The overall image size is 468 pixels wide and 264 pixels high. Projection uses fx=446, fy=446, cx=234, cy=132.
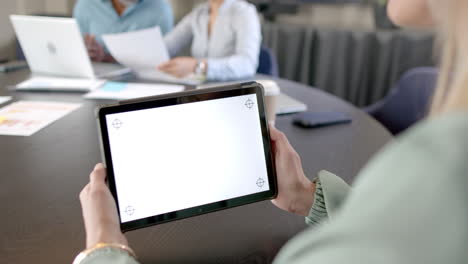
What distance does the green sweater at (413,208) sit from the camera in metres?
0.32

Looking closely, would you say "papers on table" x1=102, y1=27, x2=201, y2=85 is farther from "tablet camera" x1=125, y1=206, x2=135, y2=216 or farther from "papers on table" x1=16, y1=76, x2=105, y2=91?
"tablet camera" x1=125, y1=206, x2=135, y2=216

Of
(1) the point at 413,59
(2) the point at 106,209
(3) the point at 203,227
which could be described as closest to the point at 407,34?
(1) the point at 413,59

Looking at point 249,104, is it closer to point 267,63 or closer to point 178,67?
point 178,67

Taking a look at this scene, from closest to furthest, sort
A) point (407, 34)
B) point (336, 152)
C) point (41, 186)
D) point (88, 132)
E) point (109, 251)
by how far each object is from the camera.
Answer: point (109, 251) < point (41, 186) < point (336, 152) < point (88, 132) < point (407, 34)

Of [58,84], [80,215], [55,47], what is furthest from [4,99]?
[80,215]

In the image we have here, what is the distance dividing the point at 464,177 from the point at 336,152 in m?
0.81

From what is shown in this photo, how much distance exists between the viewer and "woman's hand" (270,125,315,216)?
2.62ft

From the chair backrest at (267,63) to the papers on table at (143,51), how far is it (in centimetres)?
51

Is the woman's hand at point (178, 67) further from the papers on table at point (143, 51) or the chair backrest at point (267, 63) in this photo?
the chair backrest at point (267, 63)

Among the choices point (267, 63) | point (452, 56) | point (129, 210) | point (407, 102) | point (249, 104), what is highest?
point (452, 56)

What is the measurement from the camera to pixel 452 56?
43 centimetres

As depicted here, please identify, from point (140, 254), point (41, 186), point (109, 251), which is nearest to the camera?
point (109, 251)

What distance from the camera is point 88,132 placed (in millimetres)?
1251

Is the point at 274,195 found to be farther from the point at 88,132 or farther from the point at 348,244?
the point at 88,132
